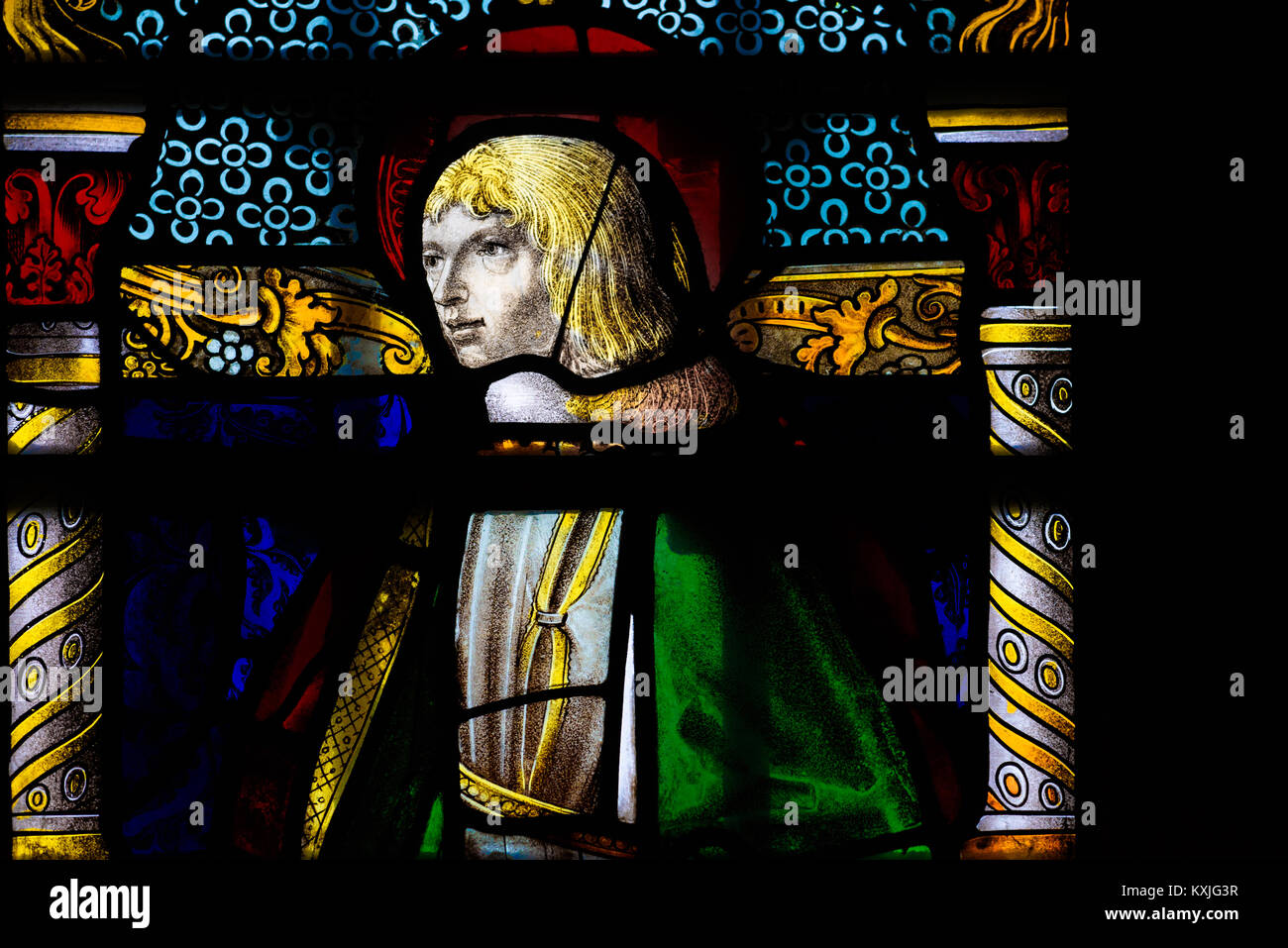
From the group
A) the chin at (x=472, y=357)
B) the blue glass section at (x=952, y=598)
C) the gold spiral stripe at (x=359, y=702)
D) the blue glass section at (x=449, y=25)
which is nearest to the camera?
the gold spiral stripe at (x=359, y=702)

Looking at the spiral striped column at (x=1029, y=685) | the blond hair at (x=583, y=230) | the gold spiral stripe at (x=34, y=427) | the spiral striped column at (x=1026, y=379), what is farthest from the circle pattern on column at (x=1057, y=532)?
the gold spiral stripe at (x=34, y=427)

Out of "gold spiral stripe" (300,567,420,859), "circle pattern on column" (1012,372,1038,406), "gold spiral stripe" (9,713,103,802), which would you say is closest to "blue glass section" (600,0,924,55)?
"circle pattern on column" (1012,372,1038,406)

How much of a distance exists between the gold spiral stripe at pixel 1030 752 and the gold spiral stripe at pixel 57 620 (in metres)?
2.06

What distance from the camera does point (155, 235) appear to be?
3.53 metres

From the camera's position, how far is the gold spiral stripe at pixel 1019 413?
3.46 metres

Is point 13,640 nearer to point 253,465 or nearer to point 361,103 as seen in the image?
point 253,465

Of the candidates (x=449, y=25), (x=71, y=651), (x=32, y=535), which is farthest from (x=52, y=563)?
(x=449, y=25)

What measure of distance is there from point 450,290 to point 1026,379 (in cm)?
138

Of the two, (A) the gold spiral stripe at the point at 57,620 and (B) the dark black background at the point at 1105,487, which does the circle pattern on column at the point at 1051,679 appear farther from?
(A) the gold spiral stripe at the point at 57,620

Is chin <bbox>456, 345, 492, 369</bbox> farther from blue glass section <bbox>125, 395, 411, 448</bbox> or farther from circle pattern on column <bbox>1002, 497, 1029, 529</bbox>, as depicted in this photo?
circle pattern on column <bbox>1002, 497, 1029, 529</bbox>

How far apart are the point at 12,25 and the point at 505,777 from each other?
2.18 meters

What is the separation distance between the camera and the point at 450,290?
3.51 meters

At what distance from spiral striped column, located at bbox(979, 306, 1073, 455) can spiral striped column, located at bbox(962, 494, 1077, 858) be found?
0.48 ft

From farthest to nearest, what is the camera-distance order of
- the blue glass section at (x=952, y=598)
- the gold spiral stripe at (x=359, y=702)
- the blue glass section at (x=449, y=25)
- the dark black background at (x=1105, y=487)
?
the blue glass section at (x=449, y=25) < the blue glass section at (x=952, y=598) < the gold spiral stripe at (x=359, y=702) < the dark black background at (x=1105, y=487)
